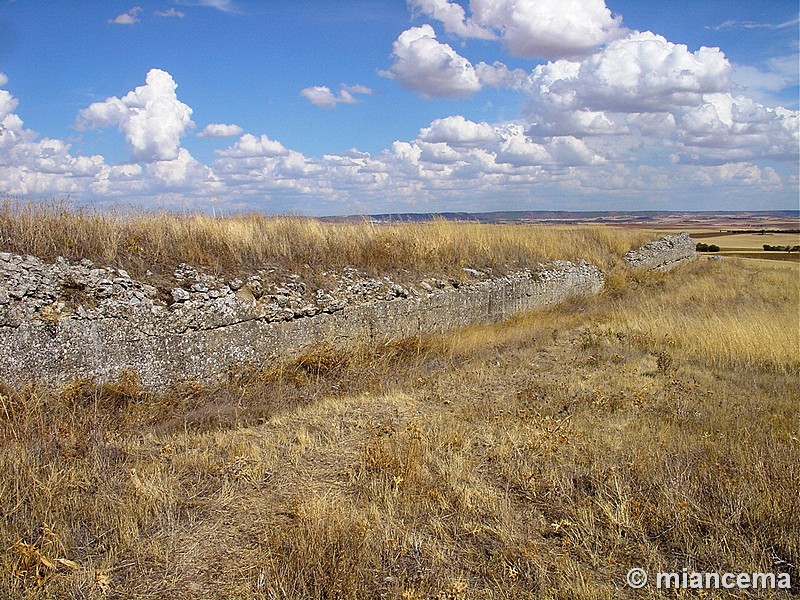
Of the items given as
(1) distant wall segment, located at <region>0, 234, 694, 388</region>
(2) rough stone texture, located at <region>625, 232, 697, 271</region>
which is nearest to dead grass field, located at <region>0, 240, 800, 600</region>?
(1) distant wall segment, located at <region>0, 234, 694, 388</region>

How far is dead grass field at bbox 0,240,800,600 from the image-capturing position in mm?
3375

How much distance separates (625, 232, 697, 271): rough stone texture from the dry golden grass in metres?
6.76

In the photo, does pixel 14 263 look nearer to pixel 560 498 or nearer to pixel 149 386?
pixel 149 386

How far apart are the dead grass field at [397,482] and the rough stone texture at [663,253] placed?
11.9 meters

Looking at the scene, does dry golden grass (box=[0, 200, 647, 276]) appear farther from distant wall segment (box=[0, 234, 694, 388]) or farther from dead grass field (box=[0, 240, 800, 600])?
dead grass field (box=[0, 240, 800, 600])

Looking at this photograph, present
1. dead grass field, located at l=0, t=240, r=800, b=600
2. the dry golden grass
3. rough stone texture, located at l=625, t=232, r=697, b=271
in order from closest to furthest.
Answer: dead grass field, located at l=0, t=240, r=800, b=600
the dry golden grass
rough stone texture, located at l=625, t=232, r=697, b=271

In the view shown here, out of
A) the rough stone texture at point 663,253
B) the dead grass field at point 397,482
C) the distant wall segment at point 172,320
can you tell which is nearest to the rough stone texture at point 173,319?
the distant wall segment at point 172,320

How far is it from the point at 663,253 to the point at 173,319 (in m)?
19.4

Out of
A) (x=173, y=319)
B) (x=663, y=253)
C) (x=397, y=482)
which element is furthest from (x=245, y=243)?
(x=663, y=253)

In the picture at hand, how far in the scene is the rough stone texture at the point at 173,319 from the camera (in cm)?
580

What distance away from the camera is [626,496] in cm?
416

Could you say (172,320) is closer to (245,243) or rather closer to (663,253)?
(245,243)

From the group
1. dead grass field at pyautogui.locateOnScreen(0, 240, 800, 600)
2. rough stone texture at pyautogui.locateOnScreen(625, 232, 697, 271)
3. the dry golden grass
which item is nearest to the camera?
dead grass field at pyautogui.locateOnScreen(0, 240, 800, 600)

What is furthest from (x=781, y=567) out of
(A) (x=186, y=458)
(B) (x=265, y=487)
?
(A) (x=186, y=458)
